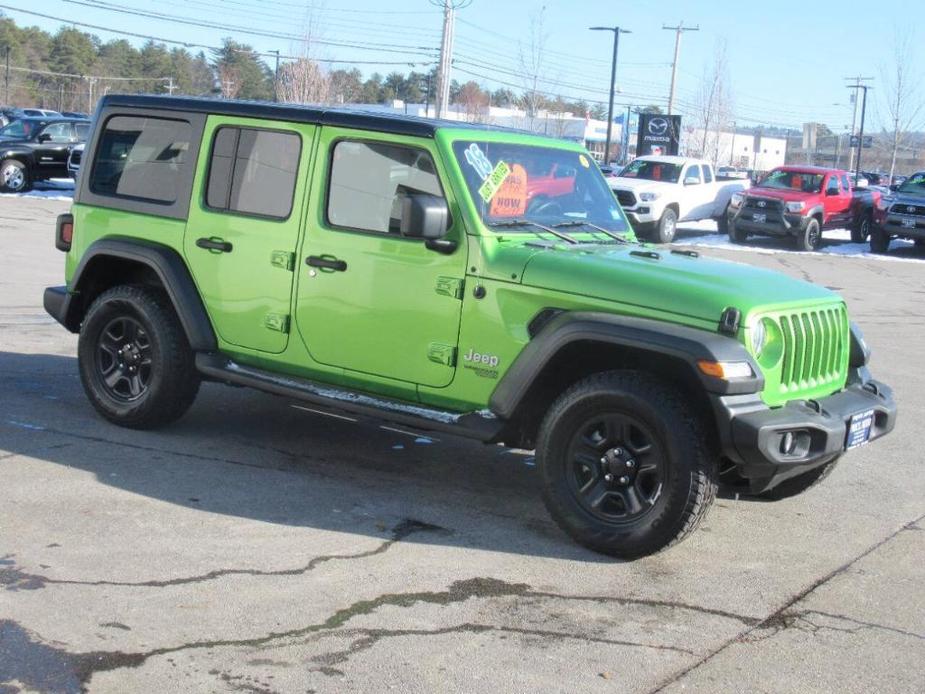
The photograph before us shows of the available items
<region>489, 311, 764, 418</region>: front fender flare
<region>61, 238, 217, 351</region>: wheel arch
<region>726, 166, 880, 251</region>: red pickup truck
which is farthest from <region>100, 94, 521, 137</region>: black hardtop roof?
<region>726, 166, 880, 251</region>: red pickup truck

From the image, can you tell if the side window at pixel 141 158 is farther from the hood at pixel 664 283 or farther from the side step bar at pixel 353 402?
the hood at pixel 664 283

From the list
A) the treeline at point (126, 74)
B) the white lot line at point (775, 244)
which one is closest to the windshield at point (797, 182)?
the white lot line at point (775, 244)

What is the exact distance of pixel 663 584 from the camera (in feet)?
16.5

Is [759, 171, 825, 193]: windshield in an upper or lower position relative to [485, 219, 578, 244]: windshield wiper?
upper

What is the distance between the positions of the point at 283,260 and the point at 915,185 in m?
23.3

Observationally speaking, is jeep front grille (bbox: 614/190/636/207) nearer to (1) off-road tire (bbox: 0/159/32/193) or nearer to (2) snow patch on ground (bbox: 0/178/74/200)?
(2) snow patch on ground (bbox: 0/178/74/200)

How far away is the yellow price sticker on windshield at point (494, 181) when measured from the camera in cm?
584

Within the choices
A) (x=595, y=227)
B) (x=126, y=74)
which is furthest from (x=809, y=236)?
(x=126, y=74)

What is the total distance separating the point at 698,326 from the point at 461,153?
1.56m

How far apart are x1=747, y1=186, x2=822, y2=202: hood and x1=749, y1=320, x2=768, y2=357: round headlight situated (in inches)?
838

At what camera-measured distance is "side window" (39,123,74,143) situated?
2736 cm

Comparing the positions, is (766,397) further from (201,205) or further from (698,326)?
(201,205)

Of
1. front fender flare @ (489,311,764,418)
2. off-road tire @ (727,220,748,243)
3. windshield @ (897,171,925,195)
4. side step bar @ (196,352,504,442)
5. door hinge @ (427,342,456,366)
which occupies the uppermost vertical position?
windshield @ (897,171,925,195)

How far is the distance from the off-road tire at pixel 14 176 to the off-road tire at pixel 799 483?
933 inches
